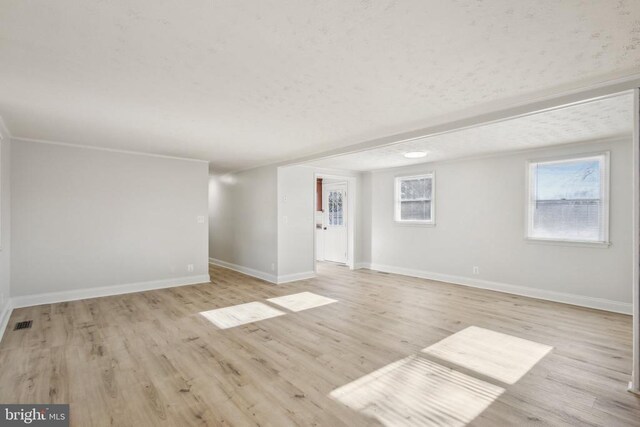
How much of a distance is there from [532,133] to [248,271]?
18.8 feet

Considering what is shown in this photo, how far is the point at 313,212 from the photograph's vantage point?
664 cm

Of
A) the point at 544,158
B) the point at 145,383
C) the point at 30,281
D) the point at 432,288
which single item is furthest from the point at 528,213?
the point at 30,281

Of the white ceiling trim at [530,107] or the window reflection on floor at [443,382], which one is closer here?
the window reflection on floor at [443,382]

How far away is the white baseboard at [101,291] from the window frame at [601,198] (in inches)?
232

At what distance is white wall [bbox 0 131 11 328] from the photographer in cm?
369

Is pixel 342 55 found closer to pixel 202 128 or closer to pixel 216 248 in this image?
pixel 202 128

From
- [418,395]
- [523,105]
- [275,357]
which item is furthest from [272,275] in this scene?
[523,105]

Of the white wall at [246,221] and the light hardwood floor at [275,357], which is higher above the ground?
the white wall at [246,221]

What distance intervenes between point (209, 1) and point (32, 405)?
289 cm

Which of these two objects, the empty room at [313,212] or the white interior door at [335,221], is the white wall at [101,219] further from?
the white interior door at [335,221]

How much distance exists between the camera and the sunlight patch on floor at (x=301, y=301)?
4.56 metres

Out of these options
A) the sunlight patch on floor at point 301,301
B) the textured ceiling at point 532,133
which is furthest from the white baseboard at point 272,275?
the textured ceiling at point 532,133

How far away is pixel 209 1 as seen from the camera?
1.55 m

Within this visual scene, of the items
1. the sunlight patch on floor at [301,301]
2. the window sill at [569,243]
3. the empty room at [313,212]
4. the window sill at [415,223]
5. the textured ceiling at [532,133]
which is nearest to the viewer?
the empty room at [313,212]
